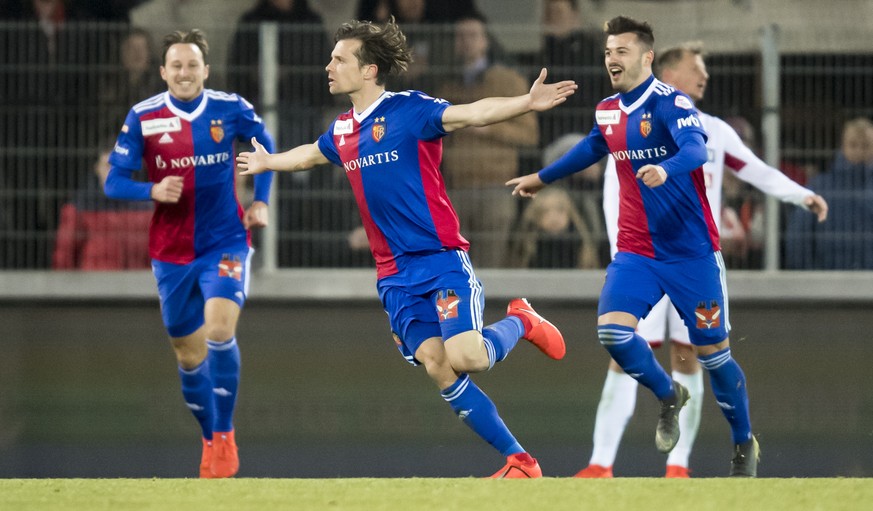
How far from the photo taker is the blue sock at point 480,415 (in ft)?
20.4

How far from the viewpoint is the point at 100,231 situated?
A: 13391 millimetres

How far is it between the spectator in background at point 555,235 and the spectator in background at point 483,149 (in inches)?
6.2

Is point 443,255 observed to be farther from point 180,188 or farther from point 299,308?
point 299,308

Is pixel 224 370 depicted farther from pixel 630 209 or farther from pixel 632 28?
pixel 632 28

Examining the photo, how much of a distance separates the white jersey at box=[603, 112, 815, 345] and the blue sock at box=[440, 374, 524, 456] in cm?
158

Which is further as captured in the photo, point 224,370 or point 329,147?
point 224,370

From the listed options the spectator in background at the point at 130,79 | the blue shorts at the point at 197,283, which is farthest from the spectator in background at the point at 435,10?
the blue shorts at the point at 197,283

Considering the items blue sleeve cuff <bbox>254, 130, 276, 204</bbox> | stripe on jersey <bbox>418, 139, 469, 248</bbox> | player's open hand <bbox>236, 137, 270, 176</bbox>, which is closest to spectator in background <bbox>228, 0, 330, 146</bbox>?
blue sleeve cuff <bbox>254, 130, 276, 204</bbox>

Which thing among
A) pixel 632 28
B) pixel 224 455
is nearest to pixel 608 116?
pixel 632 28

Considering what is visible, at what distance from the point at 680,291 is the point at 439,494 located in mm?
2052

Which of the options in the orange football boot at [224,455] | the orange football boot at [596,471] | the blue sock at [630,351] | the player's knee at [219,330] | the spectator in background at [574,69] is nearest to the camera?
the blue sock at [630,351]

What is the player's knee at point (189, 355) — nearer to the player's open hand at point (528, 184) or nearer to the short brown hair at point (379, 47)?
the player's open hand at point (528, 184)

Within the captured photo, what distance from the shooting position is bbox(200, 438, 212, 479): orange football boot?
23.3 ft

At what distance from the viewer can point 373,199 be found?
636 centimetres
